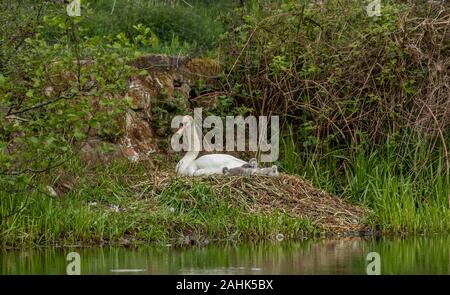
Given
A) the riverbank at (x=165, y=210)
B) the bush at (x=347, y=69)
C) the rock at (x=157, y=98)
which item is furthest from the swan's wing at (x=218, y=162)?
the bush at (x=347, y=69)

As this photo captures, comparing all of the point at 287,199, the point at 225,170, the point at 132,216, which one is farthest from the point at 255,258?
the point at 225,170

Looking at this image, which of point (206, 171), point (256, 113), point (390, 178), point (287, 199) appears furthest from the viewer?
point (256, 113)

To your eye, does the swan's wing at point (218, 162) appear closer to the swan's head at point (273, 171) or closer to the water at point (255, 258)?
the swan's head at point (273, 171)

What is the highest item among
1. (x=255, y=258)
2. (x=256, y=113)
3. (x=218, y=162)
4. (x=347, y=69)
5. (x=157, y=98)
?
(x=347, y=69)

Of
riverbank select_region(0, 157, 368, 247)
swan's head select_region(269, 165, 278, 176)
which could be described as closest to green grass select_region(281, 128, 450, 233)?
riverbank select_region(0, 157, 368, 247)

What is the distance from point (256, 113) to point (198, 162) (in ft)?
6.04

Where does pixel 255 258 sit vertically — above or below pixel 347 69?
below

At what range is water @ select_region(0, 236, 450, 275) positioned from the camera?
1268cm

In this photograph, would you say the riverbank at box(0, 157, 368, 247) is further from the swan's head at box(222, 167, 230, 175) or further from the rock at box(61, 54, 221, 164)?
the rock at box(61, 54, 221, 164)

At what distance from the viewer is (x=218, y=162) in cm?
1742

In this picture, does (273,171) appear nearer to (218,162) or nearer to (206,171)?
(218,162)

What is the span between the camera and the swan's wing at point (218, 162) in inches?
683

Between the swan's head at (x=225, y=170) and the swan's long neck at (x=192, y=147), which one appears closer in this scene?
the swan's head at (x=225, y=170)
